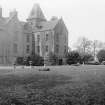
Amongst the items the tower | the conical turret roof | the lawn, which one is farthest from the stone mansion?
the lawn

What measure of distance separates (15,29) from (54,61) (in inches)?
474

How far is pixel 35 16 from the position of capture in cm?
6319

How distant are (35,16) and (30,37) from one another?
787 centimetres

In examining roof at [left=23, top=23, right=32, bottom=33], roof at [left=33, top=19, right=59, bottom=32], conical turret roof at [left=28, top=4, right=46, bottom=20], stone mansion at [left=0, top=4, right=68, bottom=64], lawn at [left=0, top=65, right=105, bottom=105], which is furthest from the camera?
conical turret roof at [left=28, top=4, right=46, bottom=20]

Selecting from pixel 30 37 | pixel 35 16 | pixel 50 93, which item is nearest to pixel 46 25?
pixel 30 37

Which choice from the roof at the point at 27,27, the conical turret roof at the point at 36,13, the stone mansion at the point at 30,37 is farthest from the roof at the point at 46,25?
the conical turret roof at the point at 36,13

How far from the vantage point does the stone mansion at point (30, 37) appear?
51.1 meters

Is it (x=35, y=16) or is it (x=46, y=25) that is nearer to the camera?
(x=46, y=25)

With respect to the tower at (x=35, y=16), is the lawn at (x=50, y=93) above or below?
below

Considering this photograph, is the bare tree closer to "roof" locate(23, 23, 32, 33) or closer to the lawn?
"roof" locate(23, 23, 32, 33)

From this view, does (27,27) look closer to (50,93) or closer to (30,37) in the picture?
(30,37)

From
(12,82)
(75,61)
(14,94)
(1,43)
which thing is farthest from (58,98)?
(75,61)

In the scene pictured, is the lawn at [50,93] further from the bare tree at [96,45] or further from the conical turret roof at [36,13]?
the bare tree at [96,45]

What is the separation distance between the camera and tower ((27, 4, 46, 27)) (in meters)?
62.7
